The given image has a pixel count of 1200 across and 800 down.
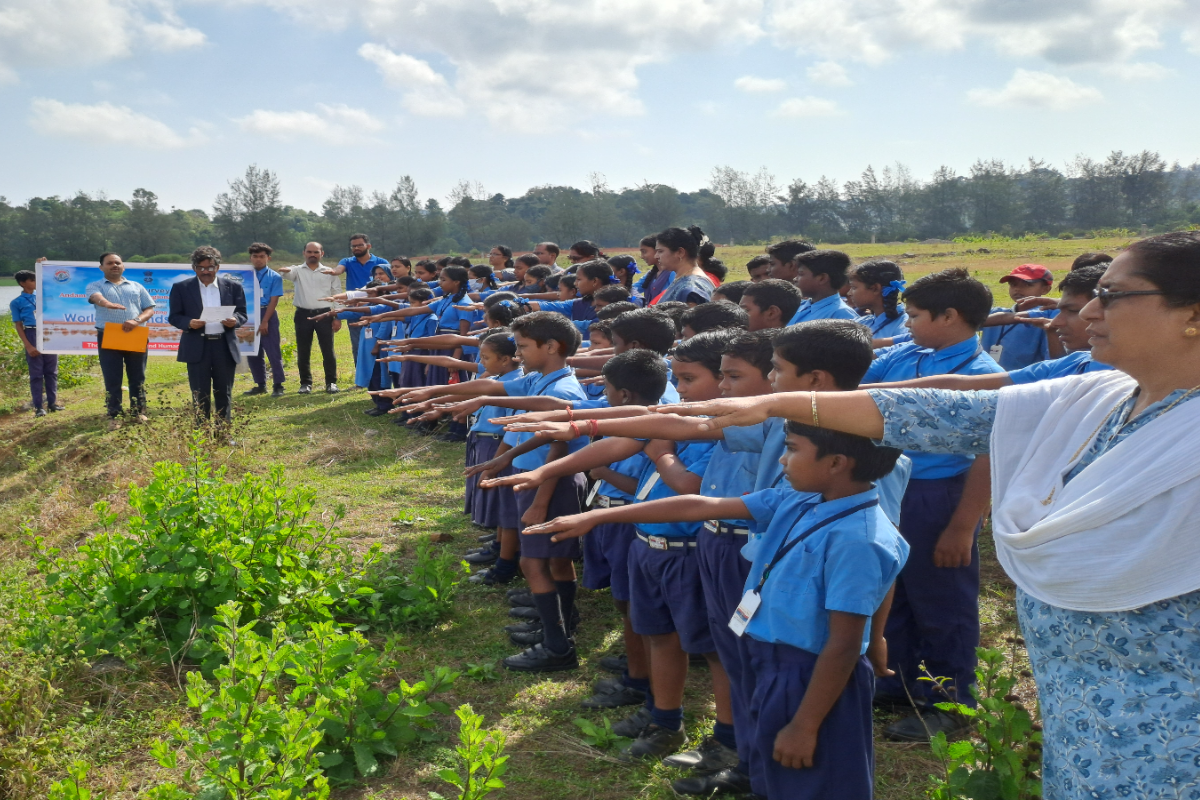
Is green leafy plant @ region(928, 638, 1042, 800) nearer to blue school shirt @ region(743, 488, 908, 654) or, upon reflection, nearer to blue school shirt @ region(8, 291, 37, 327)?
blue school shirt @ region(743, 488, 908, 654)

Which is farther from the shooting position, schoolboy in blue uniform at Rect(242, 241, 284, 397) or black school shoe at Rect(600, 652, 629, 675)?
schoolboy in blue uniform at Rect(242, 241, 284, 397)

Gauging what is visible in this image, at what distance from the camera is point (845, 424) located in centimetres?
178

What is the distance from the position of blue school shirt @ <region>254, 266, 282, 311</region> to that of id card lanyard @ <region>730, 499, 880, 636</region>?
9918 mm

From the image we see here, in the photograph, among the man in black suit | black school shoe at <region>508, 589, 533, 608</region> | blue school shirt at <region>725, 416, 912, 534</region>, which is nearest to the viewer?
blue school shirt at <region>725, 416, 912, 534</region>

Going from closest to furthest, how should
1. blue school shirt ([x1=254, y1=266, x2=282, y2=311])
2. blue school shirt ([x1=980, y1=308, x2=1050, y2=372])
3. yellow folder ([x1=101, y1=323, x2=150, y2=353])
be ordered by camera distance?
blue school shirt ([x1=980, y1=308, x2=1050, y2=372]) < yellow folder ([x1=101, y1=323, x2=150, y2=353]) < blue school shirt ([x1=254, y1=266, x2=282, y2=311])

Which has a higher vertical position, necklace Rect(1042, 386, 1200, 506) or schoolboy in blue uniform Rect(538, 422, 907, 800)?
necklace Rect(1042, 386, 1200, 506)

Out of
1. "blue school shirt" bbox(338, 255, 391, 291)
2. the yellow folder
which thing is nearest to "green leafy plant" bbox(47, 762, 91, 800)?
the yellow folder

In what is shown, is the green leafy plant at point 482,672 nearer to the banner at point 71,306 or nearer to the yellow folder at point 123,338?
the yellow folder at point 123,338

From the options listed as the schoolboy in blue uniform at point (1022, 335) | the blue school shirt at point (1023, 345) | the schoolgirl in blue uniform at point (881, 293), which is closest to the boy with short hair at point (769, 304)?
the schoolgirl in blue uniform at point (881, 293)

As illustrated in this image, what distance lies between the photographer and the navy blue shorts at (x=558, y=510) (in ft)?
12.8

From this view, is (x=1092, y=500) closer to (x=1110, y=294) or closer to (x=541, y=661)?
(x=1110, y=294)

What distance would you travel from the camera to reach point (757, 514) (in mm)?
2477

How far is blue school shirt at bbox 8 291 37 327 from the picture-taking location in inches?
435

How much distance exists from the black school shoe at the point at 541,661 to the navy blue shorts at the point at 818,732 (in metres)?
1.63
